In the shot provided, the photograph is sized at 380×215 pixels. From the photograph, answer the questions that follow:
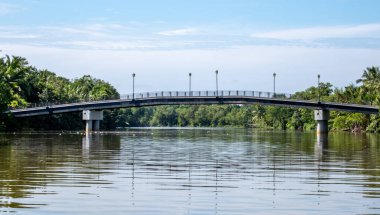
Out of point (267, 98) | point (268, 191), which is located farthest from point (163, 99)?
point (268, 191)

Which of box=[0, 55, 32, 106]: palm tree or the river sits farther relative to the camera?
box=[0, 55, 32, 106]: palm tree

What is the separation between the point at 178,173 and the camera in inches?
1169

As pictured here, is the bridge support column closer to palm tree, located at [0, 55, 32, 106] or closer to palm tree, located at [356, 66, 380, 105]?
palm tree, located at [356, 66, 380, 105]

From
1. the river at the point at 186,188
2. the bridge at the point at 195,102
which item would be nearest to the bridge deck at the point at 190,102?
the bridge at the point at 195,102

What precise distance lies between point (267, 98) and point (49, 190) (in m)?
103

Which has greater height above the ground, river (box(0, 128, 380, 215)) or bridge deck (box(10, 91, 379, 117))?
bridge deck (box(10, 91, 379, 117))

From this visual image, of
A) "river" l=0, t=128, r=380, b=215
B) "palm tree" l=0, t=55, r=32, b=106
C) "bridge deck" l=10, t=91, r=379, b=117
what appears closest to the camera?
"river" l=0, t=128, r=380, b=215

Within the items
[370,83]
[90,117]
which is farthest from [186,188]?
[370,83]

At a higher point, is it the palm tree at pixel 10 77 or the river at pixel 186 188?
the palm tree at pixel 10 77

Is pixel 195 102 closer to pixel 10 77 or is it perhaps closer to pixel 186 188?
pixel 10 77

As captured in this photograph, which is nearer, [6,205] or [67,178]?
[6,205]

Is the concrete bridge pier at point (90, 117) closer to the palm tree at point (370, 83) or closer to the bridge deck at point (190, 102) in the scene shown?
the bridge deck at point (190, 102)

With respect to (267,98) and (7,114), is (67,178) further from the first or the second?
(267,98)

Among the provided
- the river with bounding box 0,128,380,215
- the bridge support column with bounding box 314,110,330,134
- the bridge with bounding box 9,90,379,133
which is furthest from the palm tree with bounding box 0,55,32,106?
the river with bounding box 0,128,380,215
